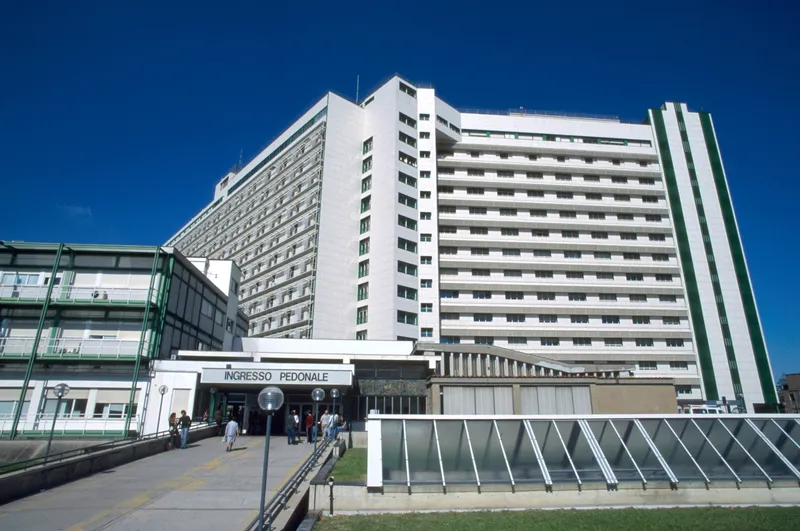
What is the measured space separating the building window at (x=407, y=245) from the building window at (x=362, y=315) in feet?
25.6

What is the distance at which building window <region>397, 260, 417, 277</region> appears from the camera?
171ft

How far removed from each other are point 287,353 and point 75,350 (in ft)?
49.3

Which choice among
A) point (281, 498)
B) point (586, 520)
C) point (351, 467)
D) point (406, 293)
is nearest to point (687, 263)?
point (406, 293)

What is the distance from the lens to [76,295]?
1174 inches

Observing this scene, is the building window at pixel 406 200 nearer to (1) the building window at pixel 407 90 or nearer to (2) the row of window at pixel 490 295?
(2) the row of window at pixel 490 295

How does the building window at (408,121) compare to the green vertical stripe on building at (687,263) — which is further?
the building window at (408,121)

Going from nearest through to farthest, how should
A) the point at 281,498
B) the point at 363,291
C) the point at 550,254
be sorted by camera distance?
the point at 281,498 < the point at 363,291 < the point at 550,254

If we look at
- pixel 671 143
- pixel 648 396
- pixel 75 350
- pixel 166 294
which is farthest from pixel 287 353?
pixel 671 143

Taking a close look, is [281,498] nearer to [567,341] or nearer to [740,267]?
[567,341]

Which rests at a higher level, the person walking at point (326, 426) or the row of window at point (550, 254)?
the row of window at point (550, 254)

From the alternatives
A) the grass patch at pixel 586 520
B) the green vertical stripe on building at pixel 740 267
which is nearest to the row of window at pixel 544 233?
the green vertical stripe on building at pixel 740 267

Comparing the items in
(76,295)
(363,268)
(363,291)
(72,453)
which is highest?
(363,268)

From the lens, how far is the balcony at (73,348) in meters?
28.4

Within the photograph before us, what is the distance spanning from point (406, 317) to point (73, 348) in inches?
1182
